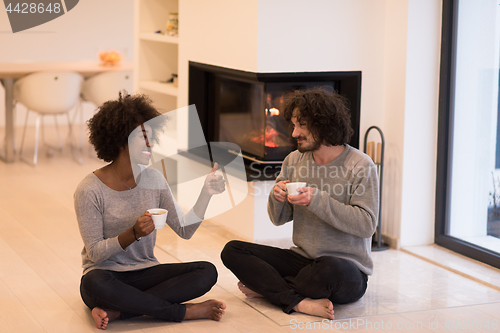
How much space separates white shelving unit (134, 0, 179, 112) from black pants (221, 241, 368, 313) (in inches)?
91.2

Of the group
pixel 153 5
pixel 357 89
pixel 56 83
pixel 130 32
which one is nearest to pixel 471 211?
pixel 357 89

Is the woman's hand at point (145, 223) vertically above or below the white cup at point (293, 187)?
below

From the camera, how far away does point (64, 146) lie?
6.47m

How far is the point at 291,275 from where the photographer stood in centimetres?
261

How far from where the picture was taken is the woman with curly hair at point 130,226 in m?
2.29

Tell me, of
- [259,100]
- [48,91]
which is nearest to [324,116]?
[259,100]

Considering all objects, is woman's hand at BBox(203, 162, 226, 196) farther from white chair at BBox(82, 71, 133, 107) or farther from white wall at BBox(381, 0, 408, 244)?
white chair at BBox(82, 71, 133, 107)

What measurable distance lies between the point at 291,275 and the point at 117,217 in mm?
766

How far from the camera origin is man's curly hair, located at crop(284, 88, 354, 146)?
2.47 m

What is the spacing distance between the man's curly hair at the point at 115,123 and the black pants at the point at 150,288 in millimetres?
464

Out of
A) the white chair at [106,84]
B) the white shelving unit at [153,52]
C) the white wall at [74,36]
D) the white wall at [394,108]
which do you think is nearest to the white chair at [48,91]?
the white chair at [106,84]

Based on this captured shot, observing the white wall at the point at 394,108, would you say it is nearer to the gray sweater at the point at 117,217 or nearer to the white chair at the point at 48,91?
the gray sweater at the point at 117,217

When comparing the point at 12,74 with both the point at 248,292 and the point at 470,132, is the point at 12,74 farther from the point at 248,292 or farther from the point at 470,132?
the point at 470,132

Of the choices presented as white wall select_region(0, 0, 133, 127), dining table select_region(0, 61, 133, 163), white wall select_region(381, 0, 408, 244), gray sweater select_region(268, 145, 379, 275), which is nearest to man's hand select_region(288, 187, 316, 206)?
gray sweater select_region(268, 145, 379, 275)
